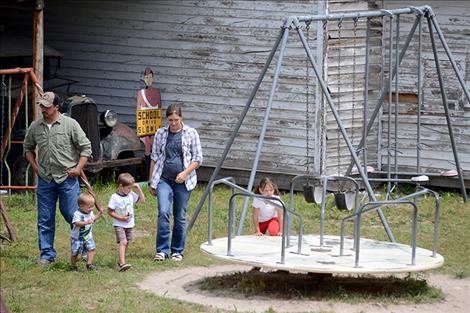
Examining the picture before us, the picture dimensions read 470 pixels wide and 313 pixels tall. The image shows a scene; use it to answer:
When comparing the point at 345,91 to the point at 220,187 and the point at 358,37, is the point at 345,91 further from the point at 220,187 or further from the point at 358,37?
the point at 220,187

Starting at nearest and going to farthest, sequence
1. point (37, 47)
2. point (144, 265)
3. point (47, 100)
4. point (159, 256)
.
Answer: point (47, 100) → point (144, 265) → point (159, 256) → point (37, 47)

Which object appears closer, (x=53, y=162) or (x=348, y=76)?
(x=53, y=162)

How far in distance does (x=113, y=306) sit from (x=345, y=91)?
8276 mm

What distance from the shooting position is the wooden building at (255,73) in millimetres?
17250

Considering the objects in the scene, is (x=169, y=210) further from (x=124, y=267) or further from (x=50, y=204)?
(x=50, y=204)

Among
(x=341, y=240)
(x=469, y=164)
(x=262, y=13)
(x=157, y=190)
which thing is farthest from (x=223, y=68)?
(x=341, y=240)

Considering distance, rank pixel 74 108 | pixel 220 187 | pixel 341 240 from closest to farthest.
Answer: pixel 341 240 < pixel 74 108 < pixel 220 187

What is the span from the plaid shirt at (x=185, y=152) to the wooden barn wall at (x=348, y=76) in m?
5.50

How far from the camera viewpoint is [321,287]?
→ 1080 centimetres

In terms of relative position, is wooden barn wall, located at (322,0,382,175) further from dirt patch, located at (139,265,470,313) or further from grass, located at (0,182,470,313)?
dirt patch, located at (139,265,470,313)

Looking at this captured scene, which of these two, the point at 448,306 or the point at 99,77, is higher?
the point at 99,77

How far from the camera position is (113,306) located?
10.0 m

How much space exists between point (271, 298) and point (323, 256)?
29.2 inches

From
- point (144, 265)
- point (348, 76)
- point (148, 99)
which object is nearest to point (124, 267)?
point (144, 265)
